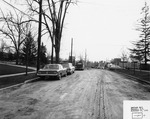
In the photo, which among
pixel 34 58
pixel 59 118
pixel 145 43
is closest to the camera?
pixel 59 118

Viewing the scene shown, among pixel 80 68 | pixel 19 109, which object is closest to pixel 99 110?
pixel 19 109

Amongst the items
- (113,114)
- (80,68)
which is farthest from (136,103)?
(80,68)

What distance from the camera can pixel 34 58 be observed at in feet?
184

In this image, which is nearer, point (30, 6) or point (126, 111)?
point (126, 111)

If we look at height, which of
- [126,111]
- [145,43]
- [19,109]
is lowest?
[19,109]

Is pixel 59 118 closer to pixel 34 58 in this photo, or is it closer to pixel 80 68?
pixel 80 68

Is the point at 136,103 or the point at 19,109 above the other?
the point at 136,103

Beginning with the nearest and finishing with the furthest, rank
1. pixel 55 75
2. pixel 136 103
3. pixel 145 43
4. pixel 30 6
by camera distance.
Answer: pixel 136 103, pixel 55 75, pixel 30 6, pixel 145 43

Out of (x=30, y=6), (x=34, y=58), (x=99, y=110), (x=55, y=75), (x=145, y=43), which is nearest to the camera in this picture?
(x=99, y=110)

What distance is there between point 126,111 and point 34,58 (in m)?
56.7

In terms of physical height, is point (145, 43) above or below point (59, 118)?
above

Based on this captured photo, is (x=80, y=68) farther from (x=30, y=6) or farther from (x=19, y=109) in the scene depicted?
(x=19, y=109)

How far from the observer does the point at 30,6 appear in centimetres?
2005

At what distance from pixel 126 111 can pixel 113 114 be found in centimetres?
312
